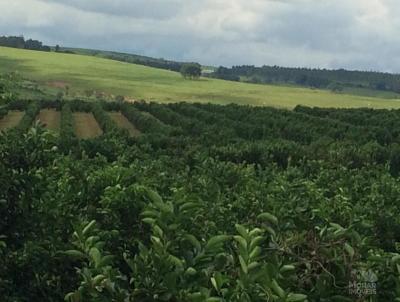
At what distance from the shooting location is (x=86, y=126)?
91.4 metres

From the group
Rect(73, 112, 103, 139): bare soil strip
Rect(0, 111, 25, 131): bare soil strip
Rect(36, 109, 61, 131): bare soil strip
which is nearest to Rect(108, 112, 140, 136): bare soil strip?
Rect(73, 112, 103, 139): bare soil strip

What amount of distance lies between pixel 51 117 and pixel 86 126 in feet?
32.7

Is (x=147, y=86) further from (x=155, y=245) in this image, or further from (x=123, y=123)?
(x=155, y=245)

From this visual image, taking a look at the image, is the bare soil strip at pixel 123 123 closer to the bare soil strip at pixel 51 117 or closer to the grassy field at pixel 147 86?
the bare soil strip at pixel 51 117

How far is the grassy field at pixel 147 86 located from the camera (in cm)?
Answer: 15750

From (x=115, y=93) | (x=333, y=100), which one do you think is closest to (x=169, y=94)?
(x=115, y=93)

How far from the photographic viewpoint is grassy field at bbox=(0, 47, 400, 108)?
157500 mm

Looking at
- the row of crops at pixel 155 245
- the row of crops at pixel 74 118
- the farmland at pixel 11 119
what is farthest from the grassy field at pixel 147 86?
the row of crops at pixel 155 245

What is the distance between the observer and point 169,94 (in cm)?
16000

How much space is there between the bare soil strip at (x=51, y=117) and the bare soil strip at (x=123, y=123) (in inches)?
334

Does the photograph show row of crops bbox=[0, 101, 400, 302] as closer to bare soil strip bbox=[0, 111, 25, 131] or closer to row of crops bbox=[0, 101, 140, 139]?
row of crops bbox=[0, 101, 140, 139]

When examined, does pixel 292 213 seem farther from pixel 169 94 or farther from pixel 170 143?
pixel 169 94

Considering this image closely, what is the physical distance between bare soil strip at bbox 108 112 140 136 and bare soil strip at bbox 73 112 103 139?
132 inches

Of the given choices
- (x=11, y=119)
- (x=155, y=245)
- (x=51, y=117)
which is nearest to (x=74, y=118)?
(x=51, y=117)
